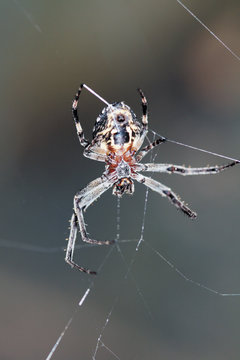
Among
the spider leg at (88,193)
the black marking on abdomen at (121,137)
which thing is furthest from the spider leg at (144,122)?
the spider leg at (88,193)

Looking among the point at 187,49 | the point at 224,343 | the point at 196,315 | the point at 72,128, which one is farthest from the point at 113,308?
the point at 187,49

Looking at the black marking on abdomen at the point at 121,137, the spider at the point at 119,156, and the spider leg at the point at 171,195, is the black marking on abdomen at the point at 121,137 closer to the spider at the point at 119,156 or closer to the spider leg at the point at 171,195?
the spider at the point at 119,156

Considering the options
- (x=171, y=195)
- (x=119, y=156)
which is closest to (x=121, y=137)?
(x=119, y=156)

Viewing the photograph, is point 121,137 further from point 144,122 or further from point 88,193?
point 88,193

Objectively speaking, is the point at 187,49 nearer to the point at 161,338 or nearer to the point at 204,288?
the point at 204,288

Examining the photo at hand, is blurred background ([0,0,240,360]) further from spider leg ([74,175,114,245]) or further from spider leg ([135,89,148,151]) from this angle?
spider leg ([135,89,148,151])

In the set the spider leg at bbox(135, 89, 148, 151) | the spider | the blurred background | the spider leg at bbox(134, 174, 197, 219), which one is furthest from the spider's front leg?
the blurred background
